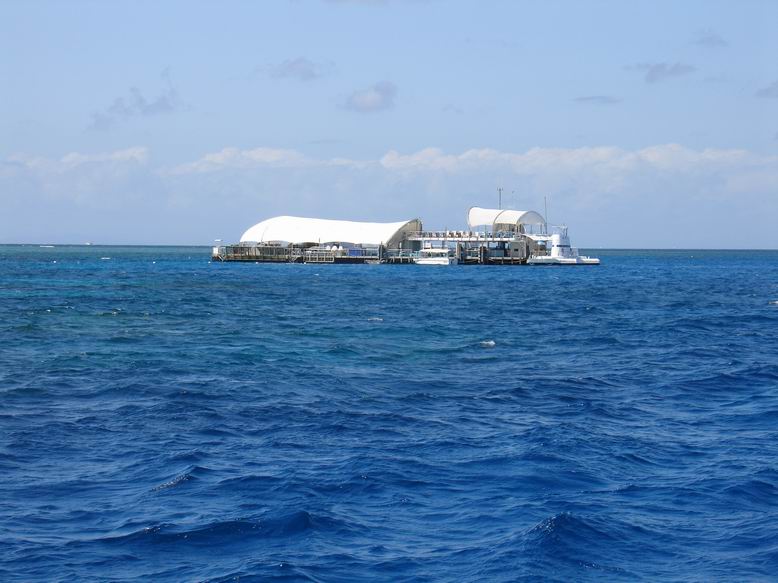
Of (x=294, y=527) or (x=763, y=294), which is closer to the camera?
(x=294, y=527)

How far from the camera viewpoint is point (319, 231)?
166875 mm

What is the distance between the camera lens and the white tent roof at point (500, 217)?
165000 mm

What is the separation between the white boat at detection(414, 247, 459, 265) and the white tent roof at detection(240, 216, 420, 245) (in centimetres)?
694

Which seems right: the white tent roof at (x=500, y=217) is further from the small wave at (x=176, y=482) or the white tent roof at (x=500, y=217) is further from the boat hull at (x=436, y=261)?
the small wave at (x=176, y=482)

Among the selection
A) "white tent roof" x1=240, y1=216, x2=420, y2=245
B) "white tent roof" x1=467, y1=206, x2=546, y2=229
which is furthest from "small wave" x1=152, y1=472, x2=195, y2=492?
"white tent roof" x1=467, y1=206, x2=546, y2=229

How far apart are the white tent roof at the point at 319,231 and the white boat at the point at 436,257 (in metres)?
6.94

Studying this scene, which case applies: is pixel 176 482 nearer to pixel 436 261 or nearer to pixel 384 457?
pixel 384 457

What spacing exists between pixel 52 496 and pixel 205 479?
2911 millimetres

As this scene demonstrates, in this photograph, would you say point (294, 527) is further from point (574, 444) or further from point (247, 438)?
point (574, 444)

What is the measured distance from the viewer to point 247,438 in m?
22.4

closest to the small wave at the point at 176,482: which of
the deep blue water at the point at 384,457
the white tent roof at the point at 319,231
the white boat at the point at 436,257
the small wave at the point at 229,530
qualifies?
the deep blue water at the point at 384,457

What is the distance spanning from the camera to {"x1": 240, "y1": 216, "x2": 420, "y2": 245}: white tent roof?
6388 inches

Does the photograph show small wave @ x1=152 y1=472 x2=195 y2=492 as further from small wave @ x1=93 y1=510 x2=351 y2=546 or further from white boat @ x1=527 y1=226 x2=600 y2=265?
white boat @ x1=527 y1=226 x2=600 y2=265

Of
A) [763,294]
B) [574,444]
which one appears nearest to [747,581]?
[574,444]
